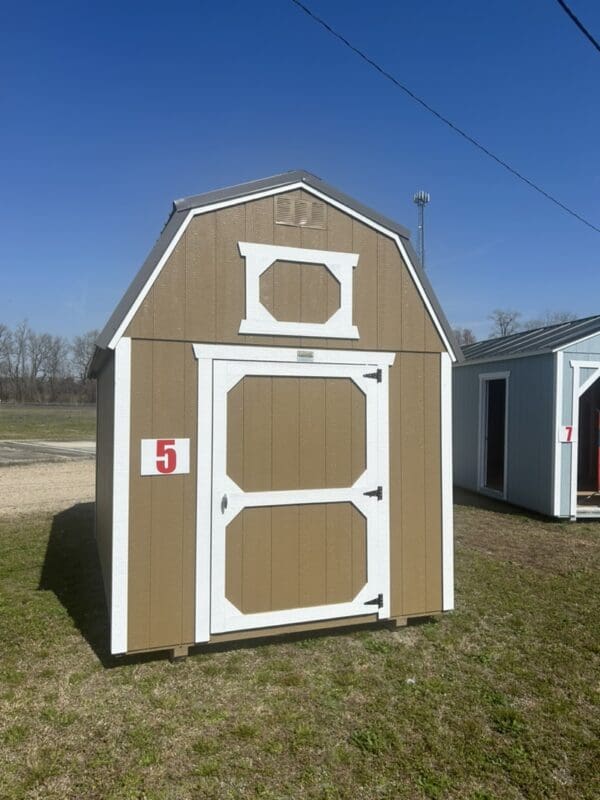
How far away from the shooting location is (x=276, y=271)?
3.97 metres

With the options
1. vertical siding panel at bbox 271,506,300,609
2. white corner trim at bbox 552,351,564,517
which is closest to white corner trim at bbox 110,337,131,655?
vertical siding panel at bbox 271,506,300,609

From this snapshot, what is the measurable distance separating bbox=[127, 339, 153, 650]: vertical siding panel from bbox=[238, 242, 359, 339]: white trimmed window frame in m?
0.75

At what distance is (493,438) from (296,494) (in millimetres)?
8668

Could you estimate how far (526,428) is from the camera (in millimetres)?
9211

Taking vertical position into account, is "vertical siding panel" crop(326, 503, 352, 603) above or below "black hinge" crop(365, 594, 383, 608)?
above

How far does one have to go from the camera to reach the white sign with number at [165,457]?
11.9 ft

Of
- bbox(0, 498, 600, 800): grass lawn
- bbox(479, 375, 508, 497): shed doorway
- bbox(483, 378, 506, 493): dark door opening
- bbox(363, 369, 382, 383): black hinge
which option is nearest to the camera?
bbox(0, 498, 600, 800): grass lawn

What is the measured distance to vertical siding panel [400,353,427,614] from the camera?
4.28 metres

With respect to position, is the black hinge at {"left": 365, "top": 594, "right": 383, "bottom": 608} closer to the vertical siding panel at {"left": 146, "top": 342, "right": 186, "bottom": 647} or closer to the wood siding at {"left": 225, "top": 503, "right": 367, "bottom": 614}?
the wood siding at {"left": 225, "top": 503, "right": 367, "bottom": 614}

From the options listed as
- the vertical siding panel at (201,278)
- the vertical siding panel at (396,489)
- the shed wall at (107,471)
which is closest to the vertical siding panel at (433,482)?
the vertical siding panel at (396,489)

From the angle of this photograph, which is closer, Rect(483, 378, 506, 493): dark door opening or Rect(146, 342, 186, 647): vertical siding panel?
Rect(146, 342, 186, 647): vertical siding panel

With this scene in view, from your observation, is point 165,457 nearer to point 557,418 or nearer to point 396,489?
point 396,489

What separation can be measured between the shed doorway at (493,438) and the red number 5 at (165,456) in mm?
8166

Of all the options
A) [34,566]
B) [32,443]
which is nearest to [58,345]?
[32,443]
